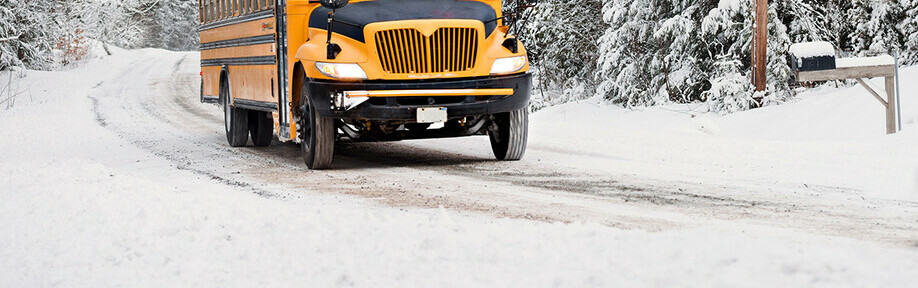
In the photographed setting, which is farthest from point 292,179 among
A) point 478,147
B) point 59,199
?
point 478,147

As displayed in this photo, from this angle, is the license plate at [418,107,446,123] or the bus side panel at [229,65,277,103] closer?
the license plate at [418,107,446,123]

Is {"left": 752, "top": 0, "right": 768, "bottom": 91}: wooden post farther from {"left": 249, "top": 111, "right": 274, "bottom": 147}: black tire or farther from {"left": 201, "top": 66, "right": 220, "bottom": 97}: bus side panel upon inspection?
{"left": 201, "top": 66, "right": 220, "bottom": 97}: bus side panel

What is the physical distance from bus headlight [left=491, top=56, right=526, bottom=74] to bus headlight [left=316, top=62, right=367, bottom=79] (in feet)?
4.14

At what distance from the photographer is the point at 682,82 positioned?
21.0 m

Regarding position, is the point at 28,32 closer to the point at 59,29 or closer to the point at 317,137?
the point at 59,29

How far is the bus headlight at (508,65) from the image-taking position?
10.3m

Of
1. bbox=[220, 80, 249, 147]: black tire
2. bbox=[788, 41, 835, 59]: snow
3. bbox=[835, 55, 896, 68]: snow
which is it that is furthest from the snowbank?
bbox=[220, 80, 249, 147]: black tire

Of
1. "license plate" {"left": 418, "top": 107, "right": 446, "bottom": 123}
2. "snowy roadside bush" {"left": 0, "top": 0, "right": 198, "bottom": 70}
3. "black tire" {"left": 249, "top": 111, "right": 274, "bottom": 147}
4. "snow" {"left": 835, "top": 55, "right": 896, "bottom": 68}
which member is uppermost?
"snowy roadside bush" {"left": 0, "top": 0, "right": 198, "bottom": 70}

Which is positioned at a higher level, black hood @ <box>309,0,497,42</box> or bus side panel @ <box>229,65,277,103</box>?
black hood @ <box>309,0,497,42</box>

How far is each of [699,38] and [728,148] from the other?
8.83 m

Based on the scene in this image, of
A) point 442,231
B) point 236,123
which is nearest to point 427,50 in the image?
point 442,231

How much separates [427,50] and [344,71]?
79 cm

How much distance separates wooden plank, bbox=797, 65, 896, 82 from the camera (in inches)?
479

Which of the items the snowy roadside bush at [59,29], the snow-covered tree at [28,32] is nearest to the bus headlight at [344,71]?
the snow-covered tree at [28,32]
